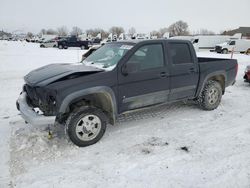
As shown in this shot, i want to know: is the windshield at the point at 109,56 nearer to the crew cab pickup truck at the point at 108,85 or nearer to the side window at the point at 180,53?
the crew cab pickup truck at the point at 108,85

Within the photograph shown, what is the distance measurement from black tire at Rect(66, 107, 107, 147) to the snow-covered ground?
0.46ft

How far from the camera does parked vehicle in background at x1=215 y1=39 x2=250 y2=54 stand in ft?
94.9

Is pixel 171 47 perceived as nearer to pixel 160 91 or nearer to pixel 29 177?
pixel 160 91

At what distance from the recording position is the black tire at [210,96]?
19.3 feet

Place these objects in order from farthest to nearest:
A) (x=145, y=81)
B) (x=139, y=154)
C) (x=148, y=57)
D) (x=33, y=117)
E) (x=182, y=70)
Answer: (x=182, y=70), (x=148, y=57), (x=145, y=81), (x=139, y=154), (x=33, y=117)

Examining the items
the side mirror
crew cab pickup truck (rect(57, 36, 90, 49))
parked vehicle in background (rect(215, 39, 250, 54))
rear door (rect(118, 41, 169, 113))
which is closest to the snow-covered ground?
rear door (rect(118, 41, 169, 113))

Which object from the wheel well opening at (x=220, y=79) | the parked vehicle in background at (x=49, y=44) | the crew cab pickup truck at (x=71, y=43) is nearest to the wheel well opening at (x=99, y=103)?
the wheel well opening at (x=220, y=79)

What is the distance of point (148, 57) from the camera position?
188 inches

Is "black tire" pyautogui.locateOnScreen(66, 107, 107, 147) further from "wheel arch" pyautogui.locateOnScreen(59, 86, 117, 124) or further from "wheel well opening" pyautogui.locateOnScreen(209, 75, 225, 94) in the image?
"wheel well opening" pyautogui.locateOnScreen(209, 75, 225, 94)

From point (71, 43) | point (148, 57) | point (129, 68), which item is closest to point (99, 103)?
point (129, 68)

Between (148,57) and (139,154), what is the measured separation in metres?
1.92

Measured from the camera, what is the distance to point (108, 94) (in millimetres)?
4191

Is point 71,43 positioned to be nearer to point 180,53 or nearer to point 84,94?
point 180,53

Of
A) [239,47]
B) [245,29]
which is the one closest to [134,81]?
[239,47]
